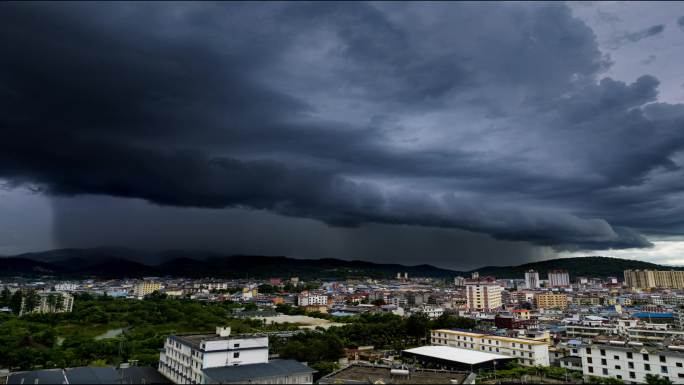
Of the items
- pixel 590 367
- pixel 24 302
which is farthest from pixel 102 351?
pixel 24 302

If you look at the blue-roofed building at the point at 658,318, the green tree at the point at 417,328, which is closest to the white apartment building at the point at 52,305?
the green tree at the point at 417,328

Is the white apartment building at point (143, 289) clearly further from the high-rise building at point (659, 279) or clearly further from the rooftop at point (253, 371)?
the high-rise building at point (659, 279)

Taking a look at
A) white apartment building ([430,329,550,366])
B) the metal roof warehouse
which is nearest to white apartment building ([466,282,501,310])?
white apartment building ([430,329,550,366])

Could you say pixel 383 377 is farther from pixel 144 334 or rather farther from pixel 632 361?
pixel 144 334

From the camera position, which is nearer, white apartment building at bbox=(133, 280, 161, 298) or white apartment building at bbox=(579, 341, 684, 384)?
white apartment building at bbox=(579, 341, 684, 384)

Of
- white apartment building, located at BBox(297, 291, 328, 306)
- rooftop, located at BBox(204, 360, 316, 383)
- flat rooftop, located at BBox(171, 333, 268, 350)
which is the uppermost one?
flat rooftop, located at BBox(171, 333, 268, 350)

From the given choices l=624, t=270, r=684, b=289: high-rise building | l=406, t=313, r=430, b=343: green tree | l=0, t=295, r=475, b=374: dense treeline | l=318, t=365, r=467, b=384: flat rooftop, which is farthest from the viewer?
l=624, t=270, r=684, b=289: high-rise building

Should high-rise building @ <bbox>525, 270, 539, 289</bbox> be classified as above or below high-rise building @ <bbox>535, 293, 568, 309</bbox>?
above

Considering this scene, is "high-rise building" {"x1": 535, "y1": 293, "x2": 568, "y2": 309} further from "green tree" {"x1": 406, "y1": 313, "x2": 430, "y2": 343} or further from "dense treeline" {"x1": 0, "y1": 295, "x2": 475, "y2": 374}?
"green tree" {"x1": 406, "y1": 313, "x2": 430, "y2": 343}
